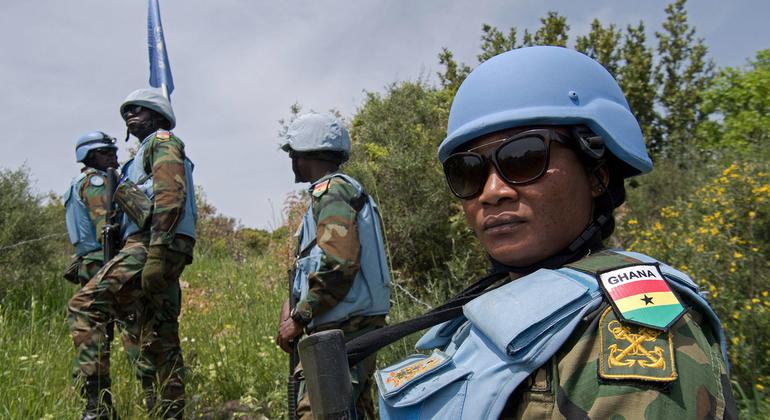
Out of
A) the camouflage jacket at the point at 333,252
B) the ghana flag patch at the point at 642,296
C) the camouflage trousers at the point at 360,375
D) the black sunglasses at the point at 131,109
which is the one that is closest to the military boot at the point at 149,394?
the camouflage trousers at the point at 360,375

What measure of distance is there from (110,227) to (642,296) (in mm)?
4078

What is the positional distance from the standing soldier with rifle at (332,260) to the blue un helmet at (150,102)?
4.72 feet

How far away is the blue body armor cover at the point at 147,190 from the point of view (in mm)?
3891

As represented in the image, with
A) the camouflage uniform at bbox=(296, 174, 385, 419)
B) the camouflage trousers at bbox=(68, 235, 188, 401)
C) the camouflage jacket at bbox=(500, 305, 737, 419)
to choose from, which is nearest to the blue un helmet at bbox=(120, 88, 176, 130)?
the camouflage trousers at bbox=(68, 235, 188, 401)

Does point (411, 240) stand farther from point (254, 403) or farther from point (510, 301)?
point (510, 301)

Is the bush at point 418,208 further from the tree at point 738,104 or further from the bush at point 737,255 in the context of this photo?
the tree at point 738,104

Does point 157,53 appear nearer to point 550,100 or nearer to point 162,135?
point 162,135

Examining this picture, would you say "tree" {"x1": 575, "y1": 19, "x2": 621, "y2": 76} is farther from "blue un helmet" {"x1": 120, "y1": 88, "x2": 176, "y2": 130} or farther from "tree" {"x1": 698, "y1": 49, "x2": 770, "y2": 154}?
"blue un helmet" {"x1": 120, "y1": 88, "x2": 176, "y2": 130}

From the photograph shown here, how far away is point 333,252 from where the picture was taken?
2762 millimetres

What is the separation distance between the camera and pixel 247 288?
6.49m

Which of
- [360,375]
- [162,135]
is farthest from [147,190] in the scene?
[360,375]

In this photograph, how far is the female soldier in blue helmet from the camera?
30.9 inches

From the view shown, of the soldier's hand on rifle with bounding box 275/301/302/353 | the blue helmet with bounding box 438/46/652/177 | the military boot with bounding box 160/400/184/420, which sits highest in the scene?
the blue helmet with bounding box 438/46/652/177

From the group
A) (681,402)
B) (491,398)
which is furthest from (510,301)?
(681,402)
